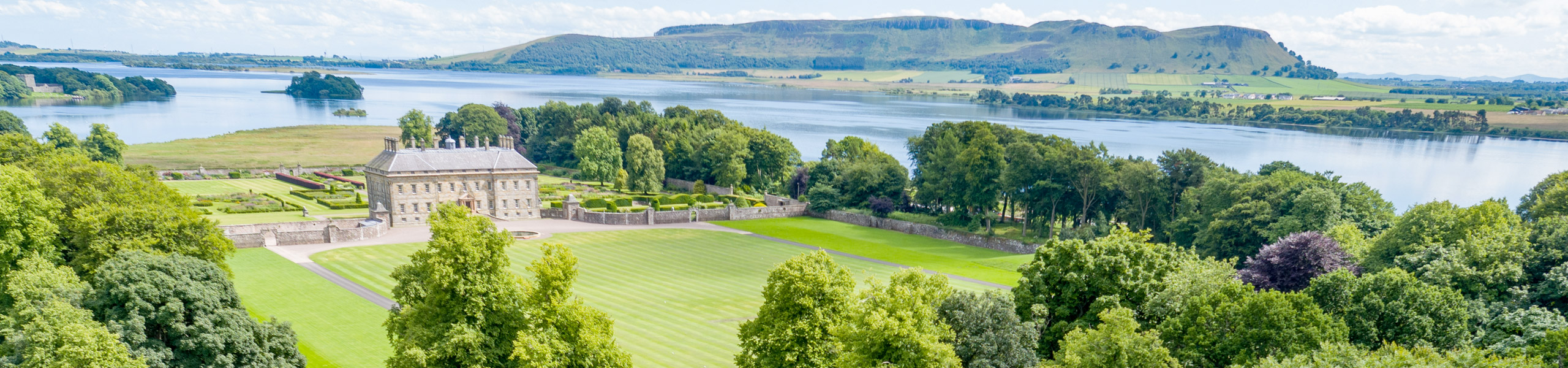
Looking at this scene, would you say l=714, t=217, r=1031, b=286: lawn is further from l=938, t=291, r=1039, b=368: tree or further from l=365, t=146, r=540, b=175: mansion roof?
l=938, t=291, r=1039, b=368: tree

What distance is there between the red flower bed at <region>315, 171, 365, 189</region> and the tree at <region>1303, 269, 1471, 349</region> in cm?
7579

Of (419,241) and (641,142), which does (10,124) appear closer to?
(641,142)

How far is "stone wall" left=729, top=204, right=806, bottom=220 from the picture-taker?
2689 inches

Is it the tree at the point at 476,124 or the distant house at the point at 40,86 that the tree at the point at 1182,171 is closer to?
the tree at the point at 476,124

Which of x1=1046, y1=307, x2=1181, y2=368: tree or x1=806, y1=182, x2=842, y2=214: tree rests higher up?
x1=1046, y1=307, x2=1181, y2=368: tree

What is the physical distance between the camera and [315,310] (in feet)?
117

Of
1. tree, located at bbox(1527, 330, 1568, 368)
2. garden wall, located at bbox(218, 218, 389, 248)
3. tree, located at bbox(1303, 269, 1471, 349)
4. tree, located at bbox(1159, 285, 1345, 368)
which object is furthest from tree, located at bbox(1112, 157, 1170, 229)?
garden wall, located at bbox(218, 218, 389, 248)

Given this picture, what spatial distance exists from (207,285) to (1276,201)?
49.0m

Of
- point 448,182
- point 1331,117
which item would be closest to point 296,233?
point 448,182

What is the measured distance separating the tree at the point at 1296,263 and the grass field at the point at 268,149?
9273 centimetres

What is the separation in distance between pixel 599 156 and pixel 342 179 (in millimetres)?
24240

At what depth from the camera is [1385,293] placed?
2383 cm

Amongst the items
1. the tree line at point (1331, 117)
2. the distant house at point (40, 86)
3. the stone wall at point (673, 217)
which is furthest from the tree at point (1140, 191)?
the distant house at point (40, 86)

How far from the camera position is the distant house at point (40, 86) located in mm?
188375
